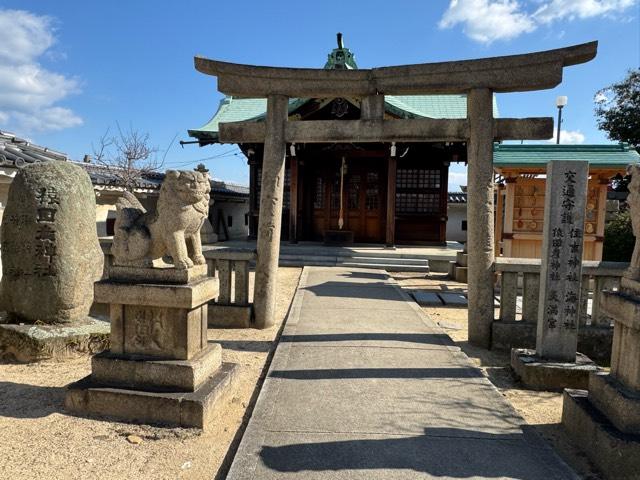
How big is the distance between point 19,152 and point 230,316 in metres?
5.84

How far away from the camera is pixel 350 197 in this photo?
1639 cm

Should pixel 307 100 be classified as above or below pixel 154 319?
above

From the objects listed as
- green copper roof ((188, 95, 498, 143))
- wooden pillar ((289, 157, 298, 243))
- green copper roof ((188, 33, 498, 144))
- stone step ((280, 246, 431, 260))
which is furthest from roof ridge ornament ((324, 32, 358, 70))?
stone step ((280, 246, 431, 260))

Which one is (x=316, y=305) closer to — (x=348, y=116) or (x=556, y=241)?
(x=556, y=241)

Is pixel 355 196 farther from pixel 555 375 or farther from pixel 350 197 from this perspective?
pixel 555 375

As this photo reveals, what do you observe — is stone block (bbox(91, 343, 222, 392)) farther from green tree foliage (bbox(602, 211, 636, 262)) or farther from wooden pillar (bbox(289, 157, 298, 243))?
green tree foliage (bbox(602, 211, 636, 262))

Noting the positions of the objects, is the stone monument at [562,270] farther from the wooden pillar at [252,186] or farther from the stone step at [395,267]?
the wooden pillar at [252,186]

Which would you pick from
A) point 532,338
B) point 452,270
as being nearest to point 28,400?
point 532,338

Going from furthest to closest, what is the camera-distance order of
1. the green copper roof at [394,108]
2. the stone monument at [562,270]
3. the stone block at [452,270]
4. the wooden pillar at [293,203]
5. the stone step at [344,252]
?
1. the wooden pillar at [293,203]
2. the green copper roof at [394,108]
3. the stone step at [344,252]
4. the stone block at [452,270]
5. the stone monument at [562,270]

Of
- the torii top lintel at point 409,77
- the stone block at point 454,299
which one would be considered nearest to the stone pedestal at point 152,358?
the torii top lintel at point 409,77

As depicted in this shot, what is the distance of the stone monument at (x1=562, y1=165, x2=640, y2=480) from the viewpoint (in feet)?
9.26

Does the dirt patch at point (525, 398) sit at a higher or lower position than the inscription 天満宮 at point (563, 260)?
lower

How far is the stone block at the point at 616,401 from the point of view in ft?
9.50

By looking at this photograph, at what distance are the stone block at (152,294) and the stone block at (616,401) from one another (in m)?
3.55
